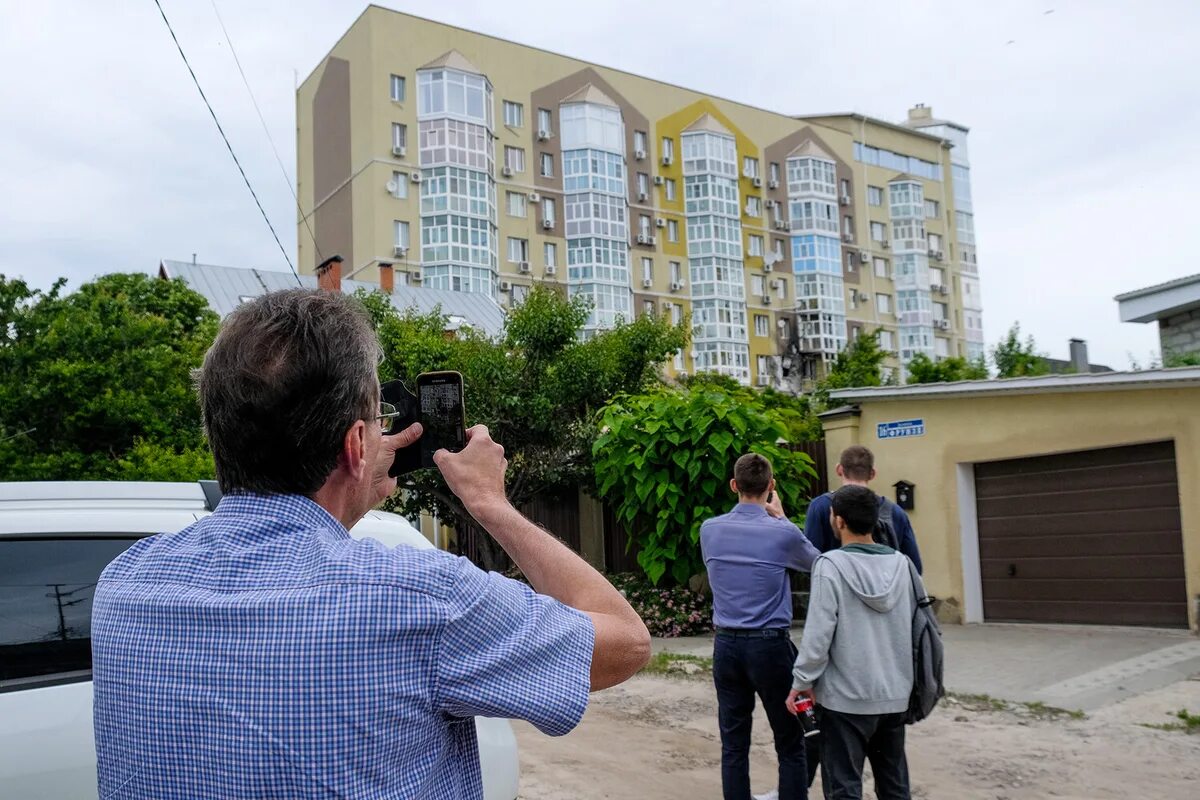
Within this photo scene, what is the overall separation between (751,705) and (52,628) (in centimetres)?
357

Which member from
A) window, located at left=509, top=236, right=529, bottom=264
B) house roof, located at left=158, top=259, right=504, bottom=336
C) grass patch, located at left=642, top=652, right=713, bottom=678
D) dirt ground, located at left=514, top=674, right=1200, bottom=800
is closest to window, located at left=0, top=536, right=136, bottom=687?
dirt ground, located at left=514, top=674, right=1200, bottom=800

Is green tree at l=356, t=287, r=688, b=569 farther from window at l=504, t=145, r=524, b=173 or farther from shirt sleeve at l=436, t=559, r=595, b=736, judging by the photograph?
window at l=504, t=145, r=524, b=173

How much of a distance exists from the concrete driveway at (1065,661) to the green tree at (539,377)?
6.44 m

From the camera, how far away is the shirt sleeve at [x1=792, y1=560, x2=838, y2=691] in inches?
185

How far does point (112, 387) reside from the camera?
2133 centimetres

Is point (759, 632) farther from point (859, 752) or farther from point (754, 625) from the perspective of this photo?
point (859, 752)

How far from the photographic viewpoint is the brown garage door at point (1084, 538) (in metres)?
11.4

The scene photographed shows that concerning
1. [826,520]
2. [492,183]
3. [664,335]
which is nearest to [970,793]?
[826,520]

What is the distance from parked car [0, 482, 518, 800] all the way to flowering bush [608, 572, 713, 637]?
10.7 metres

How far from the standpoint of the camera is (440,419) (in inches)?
79.6

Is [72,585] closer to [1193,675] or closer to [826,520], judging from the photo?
[826,520]

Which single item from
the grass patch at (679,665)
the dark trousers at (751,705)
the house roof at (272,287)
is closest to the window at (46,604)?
the dark trousers at (751,705)

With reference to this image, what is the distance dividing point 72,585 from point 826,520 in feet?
13.8

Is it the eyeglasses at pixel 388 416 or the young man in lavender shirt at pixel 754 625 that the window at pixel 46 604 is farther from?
the young man in lavender shirt at pixel 754 625
